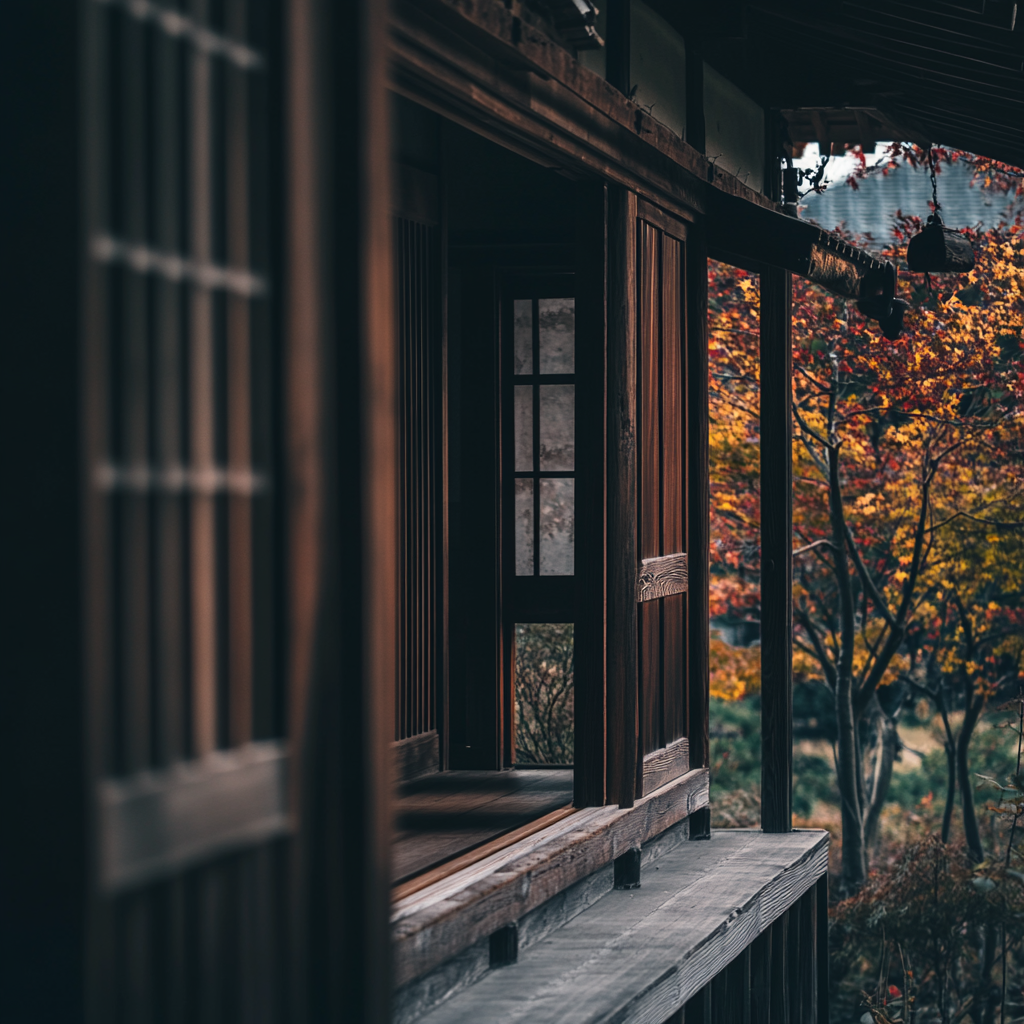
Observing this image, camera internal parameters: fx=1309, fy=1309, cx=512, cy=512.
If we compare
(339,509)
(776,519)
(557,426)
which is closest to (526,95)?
(339,509)

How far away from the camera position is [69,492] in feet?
5.86

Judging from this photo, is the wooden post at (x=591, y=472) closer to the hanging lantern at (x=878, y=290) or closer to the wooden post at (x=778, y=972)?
the wooden post at (x=778, y=972)

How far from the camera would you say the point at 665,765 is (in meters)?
6.23

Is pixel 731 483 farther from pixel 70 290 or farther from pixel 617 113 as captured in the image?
pixel 70 290

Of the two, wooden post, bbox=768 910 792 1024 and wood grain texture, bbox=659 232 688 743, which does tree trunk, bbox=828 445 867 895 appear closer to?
wood grain texture, bbox=659 232 688 743

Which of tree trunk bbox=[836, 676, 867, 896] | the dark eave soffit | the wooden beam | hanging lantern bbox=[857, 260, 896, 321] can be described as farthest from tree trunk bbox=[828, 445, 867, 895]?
the wooden beam

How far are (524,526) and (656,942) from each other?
2903mm

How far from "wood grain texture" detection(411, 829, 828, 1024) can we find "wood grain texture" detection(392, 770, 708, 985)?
0.19 metres

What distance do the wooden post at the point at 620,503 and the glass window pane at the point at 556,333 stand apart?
1682mm

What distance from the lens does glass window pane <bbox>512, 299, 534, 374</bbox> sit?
729 centimetres

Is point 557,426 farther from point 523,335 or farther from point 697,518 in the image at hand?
point 697,518

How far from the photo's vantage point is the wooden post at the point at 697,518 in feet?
22.0

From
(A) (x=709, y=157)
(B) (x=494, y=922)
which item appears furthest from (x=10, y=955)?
(A) (x=709, y=157)

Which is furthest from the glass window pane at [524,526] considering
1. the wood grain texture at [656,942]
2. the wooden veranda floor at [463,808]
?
the wood grain texture at [656,942]
